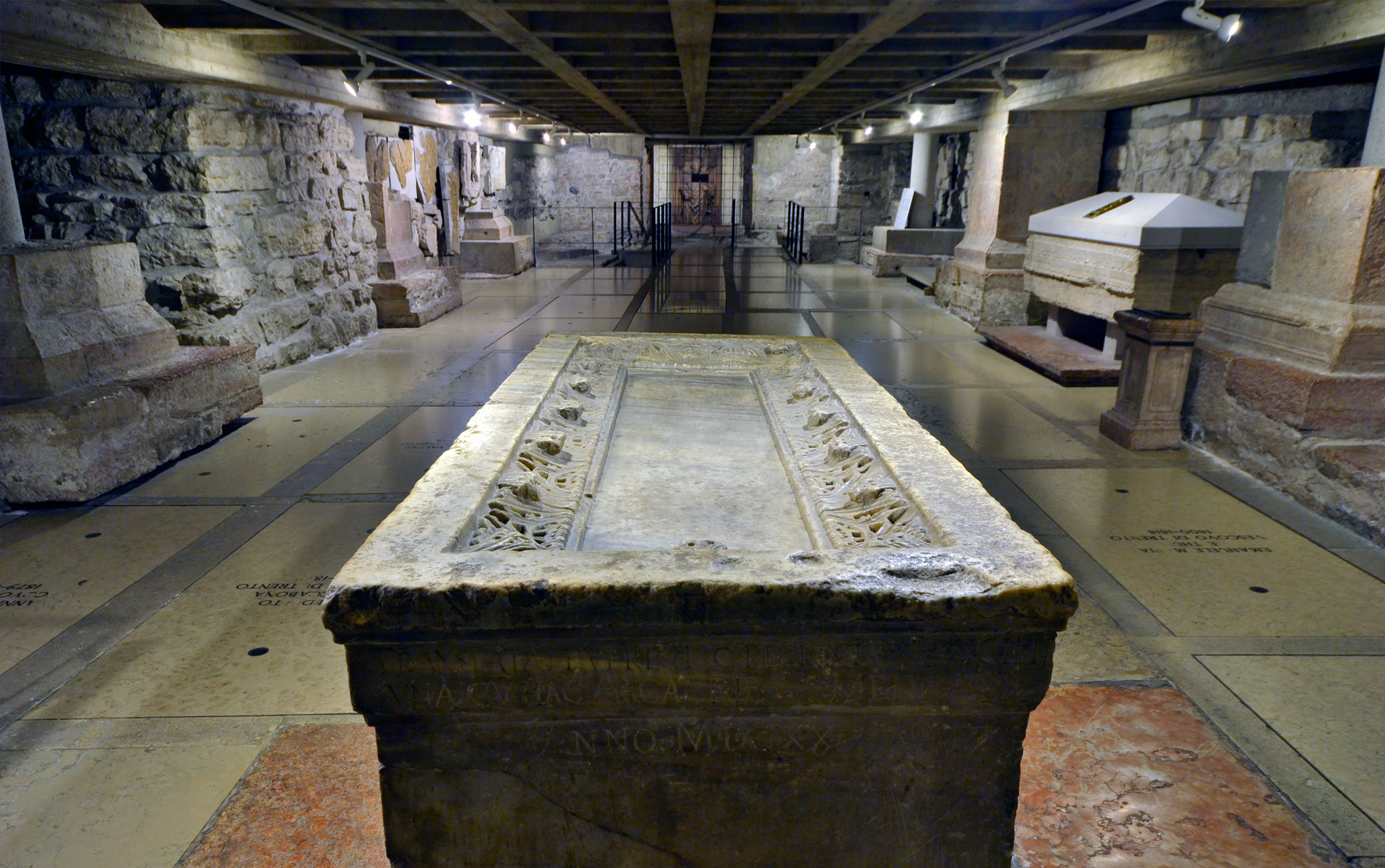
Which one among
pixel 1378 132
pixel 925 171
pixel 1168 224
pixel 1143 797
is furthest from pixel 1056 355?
pixel 925 171

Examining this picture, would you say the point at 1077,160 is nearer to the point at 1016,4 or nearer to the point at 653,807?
the point at 1016,4

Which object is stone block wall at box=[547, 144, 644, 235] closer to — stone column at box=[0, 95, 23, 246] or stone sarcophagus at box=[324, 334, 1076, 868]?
stone column at box=[0, 95, 23, 246]

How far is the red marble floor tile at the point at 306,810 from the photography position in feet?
5.98

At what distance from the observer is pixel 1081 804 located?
78.0 inches

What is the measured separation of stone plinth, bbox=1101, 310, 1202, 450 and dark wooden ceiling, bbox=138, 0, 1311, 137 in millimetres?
1534

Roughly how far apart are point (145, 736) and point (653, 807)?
1493 millimetres

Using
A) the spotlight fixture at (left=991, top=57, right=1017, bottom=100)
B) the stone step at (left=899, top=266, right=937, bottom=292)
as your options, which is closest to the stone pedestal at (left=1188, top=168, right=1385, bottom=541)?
the spotlight fixture at (left=991, top=57, right=1017, bottom=100)

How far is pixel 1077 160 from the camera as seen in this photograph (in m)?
7.61

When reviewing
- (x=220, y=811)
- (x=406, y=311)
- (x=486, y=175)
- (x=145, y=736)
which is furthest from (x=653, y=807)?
(x=486, y=175)

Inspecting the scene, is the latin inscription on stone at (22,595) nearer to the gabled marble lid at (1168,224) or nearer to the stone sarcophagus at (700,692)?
the stone sarcophagus at (700,692)

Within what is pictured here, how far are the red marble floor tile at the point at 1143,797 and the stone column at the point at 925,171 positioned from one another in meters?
10.9

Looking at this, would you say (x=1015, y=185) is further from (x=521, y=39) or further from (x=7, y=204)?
(x=7, y=204)

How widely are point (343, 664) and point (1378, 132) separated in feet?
15.6

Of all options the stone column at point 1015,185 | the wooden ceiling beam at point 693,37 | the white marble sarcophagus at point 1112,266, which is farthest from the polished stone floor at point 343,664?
the stone column at point 1015,185
